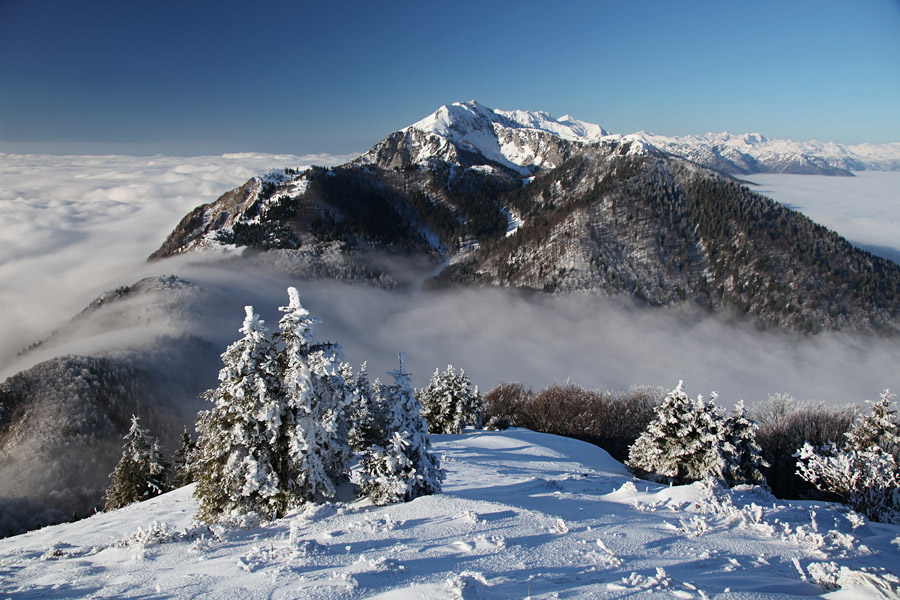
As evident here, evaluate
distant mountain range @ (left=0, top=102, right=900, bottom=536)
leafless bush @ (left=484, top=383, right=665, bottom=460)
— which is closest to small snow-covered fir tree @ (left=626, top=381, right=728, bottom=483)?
leafless bush @ (left=484, top=383, right=665, bottom=460)

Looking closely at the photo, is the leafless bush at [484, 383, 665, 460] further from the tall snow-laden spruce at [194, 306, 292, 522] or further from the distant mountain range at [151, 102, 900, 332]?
the distant mountain range at [151, 102, 900, 332]

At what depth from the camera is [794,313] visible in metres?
128

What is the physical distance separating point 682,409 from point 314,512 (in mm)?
23746

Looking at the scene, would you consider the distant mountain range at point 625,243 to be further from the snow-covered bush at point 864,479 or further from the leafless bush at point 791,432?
the snow-covered bush at point 864,479

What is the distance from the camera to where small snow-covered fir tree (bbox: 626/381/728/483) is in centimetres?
2589

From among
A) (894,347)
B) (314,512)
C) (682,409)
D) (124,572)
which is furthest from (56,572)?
(894,347)

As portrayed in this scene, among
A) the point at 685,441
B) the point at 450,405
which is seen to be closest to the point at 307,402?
the point at 685,441

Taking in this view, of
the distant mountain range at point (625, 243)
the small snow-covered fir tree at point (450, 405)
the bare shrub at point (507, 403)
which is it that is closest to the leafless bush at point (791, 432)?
the bare shrub at point (507, 403)

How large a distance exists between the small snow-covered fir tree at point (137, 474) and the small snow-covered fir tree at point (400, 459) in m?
27.5

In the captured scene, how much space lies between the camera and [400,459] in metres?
13.4

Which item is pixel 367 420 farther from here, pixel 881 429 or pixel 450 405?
pixel 450 405

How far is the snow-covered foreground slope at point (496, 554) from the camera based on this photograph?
735 cm

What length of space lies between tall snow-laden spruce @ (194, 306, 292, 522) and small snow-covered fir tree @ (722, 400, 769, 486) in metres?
25.0

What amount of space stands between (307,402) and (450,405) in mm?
31905
